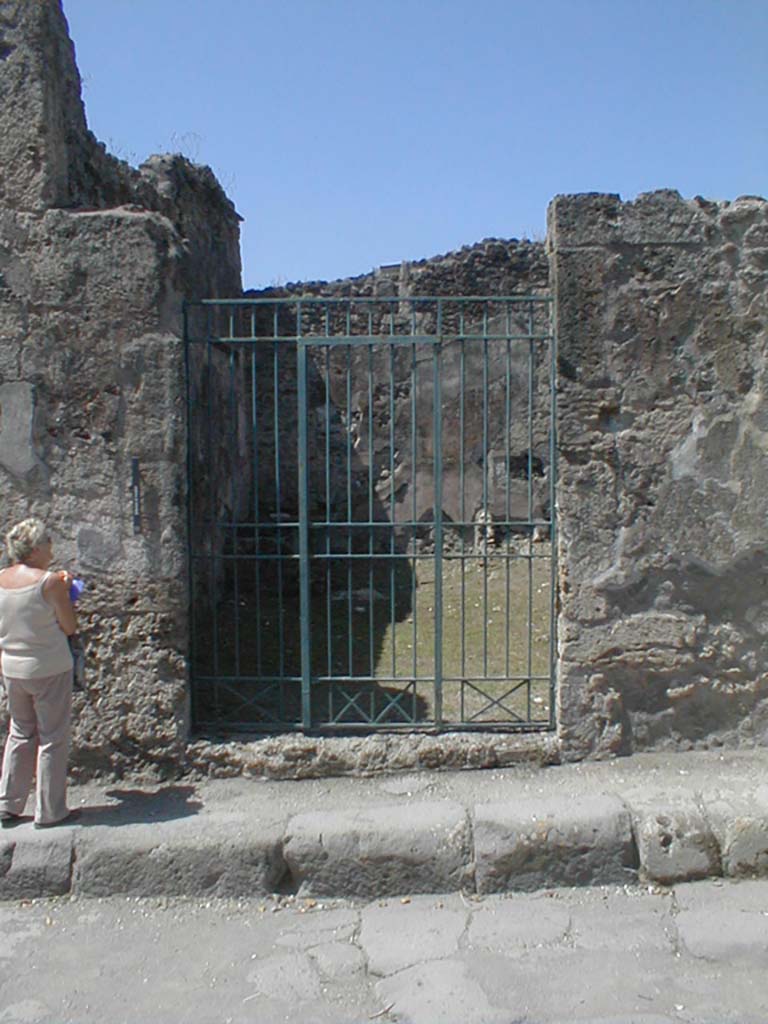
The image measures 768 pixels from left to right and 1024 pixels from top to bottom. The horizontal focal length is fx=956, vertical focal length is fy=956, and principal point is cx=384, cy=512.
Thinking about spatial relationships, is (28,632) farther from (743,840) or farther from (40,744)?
(743,840)

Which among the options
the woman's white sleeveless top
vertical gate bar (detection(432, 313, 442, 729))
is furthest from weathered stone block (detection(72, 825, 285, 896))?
vertical gate bar (detection(432, 313, 442, 729))

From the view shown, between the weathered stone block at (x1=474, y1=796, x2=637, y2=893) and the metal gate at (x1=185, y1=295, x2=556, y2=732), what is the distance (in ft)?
2.69

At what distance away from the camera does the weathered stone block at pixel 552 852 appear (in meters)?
3.76

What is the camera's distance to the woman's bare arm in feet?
12.7

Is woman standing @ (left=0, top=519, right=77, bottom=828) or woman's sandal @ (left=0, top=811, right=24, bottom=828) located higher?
woman standing @ (left=0, top=519, right=77, bottom=828)

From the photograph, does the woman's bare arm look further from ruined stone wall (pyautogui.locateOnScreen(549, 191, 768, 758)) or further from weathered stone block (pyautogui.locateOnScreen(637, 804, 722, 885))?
weathered stone block (pyautogui.locateOnScreen(637, 804, 722, 885))

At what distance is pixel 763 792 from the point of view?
13.0 ft

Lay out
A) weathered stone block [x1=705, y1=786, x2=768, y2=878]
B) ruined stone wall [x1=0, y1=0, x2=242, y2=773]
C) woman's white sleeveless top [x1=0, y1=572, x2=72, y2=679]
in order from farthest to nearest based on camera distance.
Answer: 1. ruined stone wall [x1=0, y1=0, x2=242, y2=773]
2. woman's white sleeveless top [x1=0, y1=572, x2=72, y2=679]
3. weathered stone block [x1=705, y1=786, x2=768, y2=878]

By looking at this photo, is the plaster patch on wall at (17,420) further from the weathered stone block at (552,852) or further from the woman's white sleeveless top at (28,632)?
the weathered stone block at (552,852)

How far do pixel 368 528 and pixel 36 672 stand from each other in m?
3.30

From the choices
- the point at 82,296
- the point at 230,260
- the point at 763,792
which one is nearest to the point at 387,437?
the point at 230,260

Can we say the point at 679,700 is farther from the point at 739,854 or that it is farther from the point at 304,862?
the point at 304,862

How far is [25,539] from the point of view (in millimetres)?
3928

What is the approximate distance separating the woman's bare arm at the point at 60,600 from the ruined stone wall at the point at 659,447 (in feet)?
7.09
